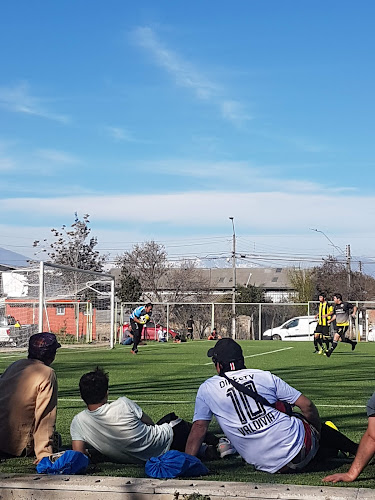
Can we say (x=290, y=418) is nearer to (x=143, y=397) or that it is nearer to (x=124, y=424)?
(x=124, y=424)

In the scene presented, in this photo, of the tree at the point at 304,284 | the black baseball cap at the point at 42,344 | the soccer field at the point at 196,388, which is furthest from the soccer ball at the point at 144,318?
the tree at the point at 304,284

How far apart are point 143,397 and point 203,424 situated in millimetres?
7301

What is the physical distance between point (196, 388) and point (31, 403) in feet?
27.9

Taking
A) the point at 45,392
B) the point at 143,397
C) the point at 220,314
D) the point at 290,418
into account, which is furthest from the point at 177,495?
the point at 220,314

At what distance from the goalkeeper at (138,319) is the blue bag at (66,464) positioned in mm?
23061

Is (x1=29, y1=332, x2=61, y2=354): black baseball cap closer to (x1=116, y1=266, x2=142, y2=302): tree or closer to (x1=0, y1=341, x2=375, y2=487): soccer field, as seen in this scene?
(x1=0, y1=341, x2=375, y2=487): soccer field

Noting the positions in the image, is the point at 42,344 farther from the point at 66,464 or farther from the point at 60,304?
the point at 60,304

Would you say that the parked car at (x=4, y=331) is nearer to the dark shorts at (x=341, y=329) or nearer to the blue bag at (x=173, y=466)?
the dark shorts at (x=341, y=329)

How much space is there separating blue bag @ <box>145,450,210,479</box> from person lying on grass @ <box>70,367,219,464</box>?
0.67 m

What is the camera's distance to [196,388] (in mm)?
15703

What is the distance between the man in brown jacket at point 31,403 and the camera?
7332mm

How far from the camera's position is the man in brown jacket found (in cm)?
733

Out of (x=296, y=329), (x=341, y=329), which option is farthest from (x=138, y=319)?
(x=296, y=329)

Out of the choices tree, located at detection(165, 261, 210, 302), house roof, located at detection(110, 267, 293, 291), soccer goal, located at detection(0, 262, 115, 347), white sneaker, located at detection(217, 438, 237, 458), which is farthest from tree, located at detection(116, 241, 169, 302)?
white sneaker, located at detection(217, 438, 237, 458)
